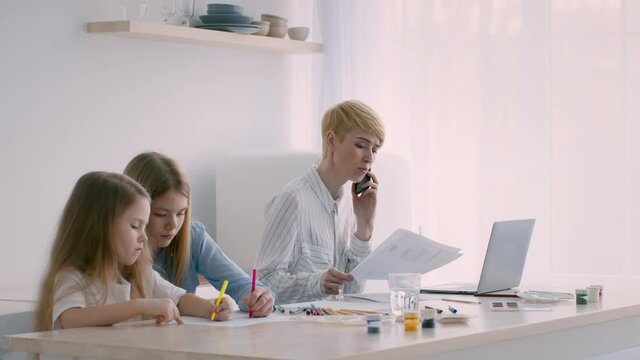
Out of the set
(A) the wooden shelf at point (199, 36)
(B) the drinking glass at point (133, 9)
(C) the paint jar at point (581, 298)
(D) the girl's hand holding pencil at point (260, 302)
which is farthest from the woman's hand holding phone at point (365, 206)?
(B) the drinking glass at point (133, 9)

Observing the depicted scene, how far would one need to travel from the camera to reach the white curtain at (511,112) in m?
4.66

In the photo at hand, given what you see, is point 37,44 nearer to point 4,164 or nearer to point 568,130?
point 4,164

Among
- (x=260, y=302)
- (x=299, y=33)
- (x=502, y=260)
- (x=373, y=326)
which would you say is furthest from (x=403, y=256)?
(x=299, y=33)

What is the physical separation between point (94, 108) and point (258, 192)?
801mm

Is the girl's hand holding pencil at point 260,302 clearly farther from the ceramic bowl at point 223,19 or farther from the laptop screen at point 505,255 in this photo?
the ceramic bowl at point 223,19

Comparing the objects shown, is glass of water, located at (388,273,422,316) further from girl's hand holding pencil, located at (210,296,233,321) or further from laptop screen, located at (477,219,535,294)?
laptop screen, located at (477,219,535,294)

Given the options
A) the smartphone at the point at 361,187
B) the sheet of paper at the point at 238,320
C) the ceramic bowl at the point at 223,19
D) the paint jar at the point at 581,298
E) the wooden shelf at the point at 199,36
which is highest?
the ceramic bowl at the point at 223,19

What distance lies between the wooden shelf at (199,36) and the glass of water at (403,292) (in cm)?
200

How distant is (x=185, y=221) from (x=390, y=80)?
2.35 m

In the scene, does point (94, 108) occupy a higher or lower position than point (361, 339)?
higher

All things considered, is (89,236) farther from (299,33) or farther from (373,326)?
(299,33)

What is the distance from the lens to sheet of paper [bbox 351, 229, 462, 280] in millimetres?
2959

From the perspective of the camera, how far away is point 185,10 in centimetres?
465

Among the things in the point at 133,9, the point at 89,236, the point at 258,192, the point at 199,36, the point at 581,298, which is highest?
the point at 133,9
